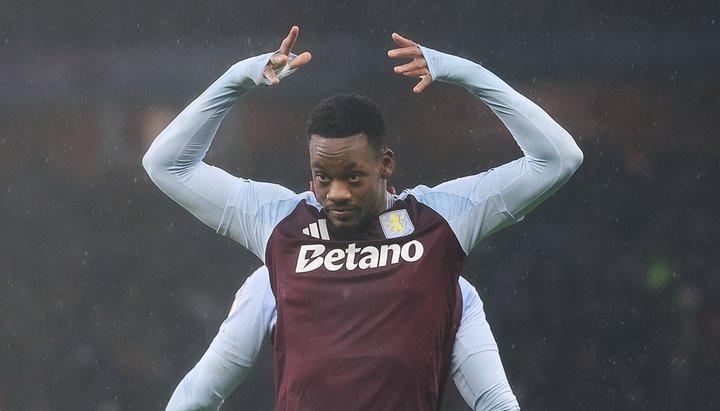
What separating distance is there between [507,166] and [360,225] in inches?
16.4

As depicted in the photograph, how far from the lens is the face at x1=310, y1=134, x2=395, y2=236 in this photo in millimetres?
3283

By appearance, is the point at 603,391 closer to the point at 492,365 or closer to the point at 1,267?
the point at 492,365

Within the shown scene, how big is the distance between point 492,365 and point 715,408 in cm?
229

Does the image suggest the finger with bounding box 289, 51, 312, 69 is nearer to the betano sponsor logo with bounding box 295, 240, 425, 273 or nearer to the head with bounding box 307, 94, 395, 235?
the head with bounding box 307, 94, 395, 235

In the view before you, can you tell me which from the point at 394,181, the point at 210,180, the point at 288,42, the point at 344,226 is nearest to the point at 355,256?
the point at 344,226

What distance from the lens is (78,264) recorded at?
5.88 m

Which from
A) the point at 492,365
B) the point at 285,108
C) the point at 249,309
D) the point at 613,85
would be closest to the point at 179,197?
the point at 249,309

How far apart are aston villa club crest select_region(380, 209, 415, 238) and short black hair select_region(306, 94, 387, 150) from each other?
0.60 ft

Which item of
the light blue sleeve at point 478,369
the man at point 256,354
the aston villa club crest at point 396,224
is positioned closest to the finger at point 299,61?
the aston villa club crest at point 396,224

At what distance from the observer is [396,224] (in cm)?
343

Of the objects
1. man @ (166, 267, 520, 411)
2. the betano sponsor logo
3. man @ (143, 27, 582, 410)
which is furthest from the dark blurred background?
the betano sponsor logo

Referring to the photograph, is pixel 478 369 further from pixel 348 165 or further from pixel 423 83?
pixel 423 83

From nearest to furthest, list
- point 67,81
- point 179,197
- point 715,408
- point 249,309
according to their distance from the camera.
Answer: point 179,197 → point 249,309 → point 715,408 → point 67,81

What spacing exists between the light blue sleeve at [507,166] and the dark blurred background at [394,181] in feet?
7.38
